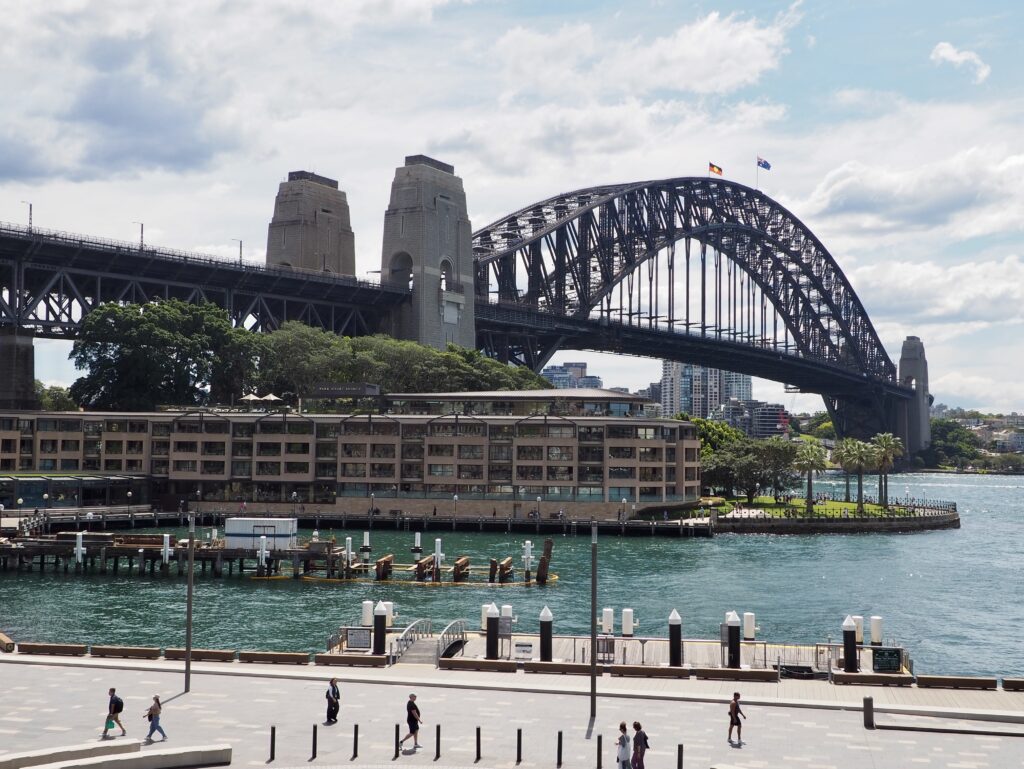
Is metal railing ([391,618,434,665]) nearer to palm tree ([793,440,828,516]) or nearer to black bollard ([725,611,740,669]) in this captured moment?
black bollard ([725,611,740,669])

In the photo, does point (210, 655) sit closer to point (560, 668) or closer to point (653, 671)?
point (560, 668)

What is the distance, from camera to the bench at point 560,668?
4388cm

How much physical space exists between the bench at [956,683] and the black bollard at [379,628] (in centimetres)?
1998

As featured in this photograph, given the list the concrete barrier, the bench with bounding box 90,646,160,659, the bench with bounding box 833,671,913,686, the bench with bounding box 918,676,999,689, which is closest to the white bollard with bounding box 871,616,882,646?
the bench with bounding box 833,671,913,686

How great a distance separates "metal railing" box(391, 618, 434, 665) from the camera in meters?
46.7

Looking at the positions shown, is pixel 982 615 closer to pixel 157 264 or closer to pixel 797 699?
pixel 797 699

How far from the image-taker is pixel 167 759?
3131cm

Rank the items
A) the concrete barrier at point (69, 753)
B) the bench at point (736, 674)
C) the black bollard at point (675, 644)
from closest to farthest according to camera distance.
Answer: the concrete barrier at point (69, 753)
the bench at point (736, 674)
the black bollard at point (675, 644)

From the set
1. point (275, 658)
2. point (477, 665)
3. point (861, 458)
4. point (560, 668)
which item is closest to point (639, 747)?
point (560, 668)

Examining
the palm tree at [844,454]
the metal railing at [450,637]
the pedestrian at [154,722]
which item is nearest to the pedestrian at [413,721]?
the pedestrian at [154,722]

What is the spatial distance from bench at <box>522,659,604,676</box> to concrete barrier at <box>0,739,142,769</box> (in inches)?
629

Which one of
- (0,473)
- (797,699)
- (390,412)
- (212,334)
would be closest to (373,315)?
(212,334)

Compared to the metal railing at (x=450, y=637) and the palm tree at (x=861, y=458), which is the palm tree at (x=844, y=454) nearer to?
the palm tree at (x=861, y=458)

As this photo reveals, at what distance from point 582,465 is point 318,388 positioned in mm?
34221
